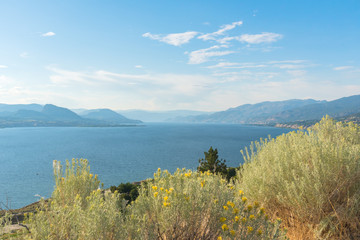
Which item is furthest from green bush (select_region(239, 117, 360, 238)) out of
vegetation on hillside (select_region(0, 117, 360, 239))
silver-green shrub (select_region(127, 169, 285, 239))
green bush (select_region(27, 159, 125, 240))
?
green bush (select_region(27, 159, 125, 240))

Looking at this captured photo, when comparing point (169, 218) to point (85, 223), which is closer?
point (85, 223)

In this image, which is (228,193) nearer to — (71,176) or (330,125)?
(71,176)

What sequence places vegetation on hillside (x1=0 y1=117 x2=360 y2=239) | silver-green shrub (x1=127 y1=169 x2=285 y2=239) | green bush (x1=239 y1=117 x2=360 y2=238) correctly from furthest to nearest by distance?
1. green bush (x1=239 y1=117 x2=360 y2=238)
2. silver-green shrub (x1=127 y1=169 x2=285 y2=239)
3. vegetation on hillside (x1=0 y1=117 x2=360 y2=239)

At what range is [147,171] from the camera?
50.7m

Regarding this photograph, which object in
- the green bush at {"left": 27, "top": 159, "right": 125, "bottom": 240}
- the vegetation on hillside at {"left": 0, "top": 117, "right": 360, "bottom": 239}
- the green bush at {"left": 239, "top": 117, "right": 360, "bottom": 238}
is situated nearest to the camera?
the green bush at {"left": 27, "top": 159, "right": 125, "bottom": 240}

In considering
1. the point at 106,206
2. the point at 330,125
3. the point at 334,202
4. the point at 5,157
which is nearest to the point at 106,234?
the point at 106,206

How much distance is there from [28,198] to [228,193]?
44232 mm

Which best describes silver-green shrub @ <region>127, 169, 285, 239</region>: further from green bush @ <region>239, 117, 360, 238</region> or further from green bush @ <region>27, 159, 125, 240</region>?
green bush @ <region>239, 117, 360, 238</region>

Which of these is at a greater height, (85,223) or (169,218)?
(85,223)

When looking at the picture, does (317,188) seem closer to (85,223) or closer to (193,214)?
(193,214)

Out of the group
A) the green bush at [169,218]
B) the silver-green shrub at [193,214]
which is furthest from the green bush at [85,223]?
the silver-green shrub at [193,214]

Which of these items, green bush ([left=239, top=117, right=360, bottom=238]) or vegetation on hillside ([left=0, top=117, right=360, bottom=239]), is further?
green bush ([left=239, top=117, right=360, bottom=238])

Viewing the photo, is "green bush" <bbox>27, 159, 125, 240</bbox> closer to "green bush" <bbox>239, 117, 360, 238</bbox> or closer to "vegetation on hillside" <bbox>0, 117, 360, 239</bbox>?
"vegetation on hillside" <bbox>0, 117, 360, 239</bbox>

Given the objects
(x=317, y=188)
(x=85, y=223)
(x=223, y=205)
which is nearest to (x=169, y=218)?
(x=223, y=205)
